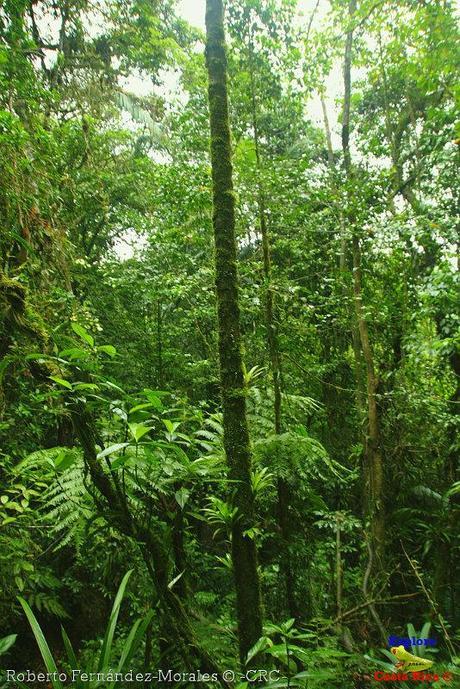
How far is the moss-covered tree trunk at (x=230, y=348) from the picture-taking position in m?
2.01

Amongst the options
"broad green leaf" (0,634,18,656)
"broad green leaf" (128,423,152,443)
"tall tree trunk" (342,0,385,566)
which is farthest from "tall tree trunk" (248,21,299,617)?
"broad green leaf" (0,634,18,656)

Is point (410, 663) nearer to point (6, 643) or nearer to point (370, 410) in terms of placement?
point (6, 643)

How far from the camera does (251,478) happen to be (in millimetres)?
2164

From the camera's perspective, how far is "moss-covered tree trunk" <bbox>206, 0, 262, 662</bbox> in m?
2.01

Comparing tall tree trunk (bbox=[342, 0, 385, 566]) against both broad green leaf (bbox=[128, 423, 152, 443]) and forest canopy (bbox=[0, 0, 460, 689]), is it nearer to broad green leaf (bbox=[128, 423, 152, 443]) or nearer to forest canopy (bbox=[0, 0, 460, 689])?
forest canopy (bbox=[0, 0, 460, 689])

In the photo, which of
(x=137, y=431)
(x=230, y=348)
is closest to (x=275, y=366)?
(x=230, y=348)

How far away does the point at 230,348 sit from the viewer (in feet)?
7.51

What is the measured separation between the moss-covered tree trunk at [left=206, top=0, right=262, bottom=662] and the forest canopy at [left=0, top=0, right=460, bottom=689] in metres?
0.01

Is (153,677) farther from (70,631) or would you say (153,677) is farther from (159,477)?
(70,631)

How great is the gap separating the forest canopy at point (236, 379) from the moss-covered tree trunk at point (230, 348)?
0.01 metres

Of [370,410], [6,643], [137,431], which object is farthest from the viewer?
[370,410]

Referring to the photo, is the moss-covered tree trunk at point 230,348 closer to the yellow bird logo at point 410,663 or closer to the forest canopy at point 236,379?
the forest canopy at point 236,379

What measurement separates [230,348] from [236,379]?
18 cm

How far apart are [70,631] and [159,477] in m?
5.89
